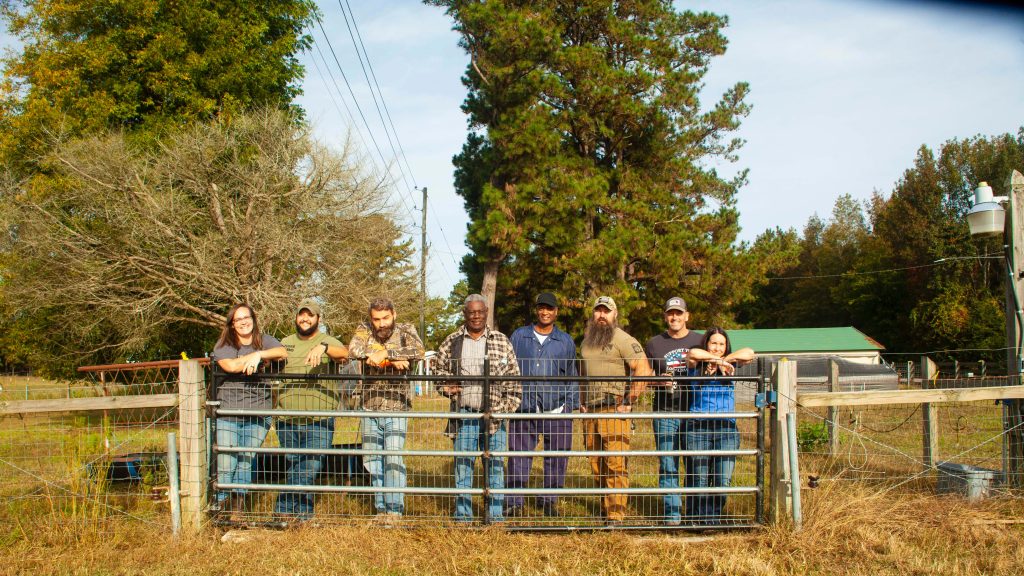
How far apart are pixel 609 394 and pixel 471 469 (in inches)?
45.0

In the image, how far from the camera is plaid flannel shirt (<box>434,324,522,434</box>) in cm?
514

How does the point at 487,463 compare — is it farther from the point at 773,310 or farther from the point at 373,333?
the point at 773,310

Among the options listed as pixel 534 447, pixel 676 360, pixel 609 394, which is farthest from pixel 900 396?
pixel 534 447

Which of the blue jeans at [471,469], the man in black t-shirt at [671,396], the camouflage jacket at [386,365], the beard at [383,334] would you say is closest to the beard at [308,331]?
the camouflage jacket at [386,365]

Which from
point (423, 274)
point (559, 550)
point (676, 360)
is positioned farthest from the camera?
point (423, 274)

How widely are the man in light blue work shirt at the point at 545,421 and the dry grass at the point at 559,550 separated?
512 millimetres

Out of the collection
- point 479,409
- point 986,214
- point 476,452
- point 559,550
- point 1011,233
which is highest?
point 986,214

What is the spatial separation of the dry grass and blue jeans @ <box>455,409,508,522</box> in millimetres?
246

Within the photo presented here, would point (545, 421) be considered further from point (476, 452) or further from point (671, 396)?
point (671, 396)

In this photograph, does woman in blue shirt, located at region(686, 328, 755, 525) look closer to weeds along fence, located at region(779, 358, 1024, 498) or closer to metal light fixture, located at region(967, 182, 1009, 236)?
weeds along fence, located at region(779, 358, 1024, 498)

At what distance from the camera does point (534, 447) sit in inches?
210

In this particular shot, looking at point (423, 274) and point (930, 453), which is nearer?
point (930, 453)

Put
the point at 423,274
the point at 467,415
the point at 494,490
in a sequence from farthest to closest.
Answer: the point at 423,274 < the point at 467,415 < the point at 494,490

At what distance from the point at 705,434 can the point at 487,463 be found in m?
1.55
